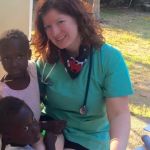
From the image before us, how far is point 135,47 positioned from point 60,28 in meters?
6.41

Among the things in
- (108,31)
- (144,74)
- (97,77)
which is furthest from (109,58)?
(108,31)

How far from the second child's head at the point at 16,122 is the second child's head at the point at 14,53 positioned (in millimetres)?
289

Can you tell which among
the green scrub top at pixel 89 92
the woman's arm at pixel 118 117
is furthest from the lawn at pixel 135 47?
the woman's arm at pixel 118 117

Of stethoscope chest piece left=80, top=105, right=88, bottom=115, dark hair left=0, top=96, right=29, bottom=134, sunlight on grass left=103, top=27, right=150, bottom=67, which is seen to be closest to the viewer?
dark hair left=0, top=96, right=29, bottom=134

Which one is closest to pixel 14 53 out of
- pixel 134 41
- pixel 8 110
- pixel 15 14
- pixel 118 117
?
pixel 8 110

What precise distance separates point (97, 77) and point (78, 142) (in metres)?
0.43

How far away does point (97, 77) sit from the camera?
2646 millimetres

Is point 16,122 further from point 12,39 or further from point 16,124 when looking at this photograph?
point 12,39

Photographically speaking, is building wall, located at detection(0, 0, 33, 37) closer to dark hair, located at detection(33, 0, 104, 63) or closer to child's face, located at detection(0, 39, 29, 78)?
dark hair, located at detection(33, 0, 104, 63)

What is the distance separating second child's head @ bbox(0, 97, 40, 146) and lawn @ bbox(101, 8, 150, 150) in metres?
1.96

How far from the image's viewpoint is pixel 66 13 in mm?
2566

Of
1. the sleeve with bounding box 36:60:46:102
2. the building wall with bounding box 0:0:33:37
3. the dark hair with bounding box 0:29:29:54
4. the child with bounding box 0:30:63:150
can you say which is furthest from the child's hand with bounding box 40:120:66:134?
the building wall with bounding box 0:0:33:37

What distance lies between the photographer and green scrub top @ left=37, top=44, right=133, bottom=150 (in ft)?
8.60

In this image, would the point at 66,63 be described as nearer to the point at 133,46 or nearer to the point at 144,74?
the point at 144,74
